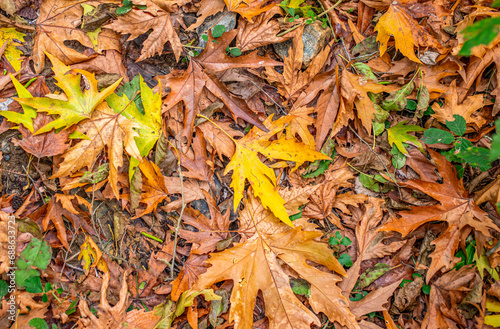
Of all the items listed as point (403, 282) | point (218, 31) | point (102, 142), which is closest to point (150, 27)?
point (218, 31)

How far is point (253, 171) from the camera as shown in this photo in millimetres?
1679

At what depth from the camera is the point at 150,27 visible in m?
1.69

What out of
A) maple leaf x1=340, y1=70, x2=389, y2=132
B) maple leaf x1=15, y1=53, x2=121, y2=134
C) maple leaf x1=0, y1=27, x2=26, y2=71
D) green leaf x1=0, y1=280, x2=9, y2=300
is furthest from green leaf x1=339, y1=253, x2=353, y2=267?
maple leaf x1=0, y1=27, x2=26, y2=71

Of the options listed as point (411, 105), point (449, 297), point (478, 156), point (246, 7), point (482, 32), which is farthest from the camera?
point (411, 105)

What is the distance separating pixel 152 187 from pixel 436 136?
5.89 feet

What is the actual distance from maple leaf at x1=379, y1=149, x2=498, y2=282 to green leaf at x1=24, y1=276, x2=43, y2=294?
210cm

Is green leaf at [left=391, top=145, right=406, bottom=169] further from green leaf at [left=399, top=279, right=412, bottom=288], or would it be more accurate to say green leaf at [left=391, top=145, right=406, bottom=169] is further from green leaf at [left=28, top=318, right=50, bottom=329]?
green leaf at [left=28, top=318, right=50, bottom=329]

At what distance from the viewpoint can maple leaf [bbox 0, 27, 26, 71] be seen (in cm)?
167

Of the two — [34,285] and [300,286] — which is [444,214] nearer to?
[300,286]

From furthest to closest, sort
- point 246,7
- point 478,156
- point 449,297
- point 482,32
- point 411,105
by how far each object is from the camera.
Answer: point 411,105, point 449,297, point 246,7, point 478,156, point 482,32

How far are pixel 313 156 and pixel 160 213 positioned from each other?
3.43 ft

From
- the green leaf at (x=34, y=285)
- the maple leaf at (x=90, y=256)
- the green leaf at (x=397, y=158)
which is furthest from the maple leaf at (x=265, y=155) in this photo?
the green leaf at (x=34, y=285)

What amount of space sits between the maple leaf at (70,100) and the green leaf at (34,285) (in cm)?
87

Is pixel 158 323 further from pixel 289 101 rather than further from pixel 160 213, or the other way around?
pixel 289 101
